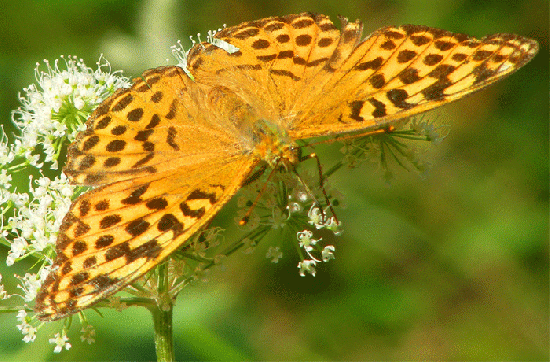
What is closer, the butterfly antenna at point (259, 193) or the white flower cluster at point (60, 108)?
the butterfly antenna at point (259, 193)

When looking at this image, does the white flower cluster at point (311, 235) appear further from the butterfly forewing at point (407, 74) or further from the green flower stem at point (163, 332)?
the green flower stem at point (163, 332)

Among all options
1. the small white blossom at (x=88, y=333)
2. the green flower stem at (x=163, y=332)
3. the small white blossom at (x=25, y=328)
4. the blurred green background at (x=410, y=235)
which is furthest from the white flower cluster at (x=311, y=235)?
the blurred green background at (x=410, y=235)

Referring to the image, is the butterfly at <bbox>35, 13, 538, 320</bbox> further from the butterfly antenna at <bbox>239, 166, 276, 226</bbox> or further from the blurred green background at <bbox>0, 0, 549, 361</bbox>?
the blurred green background at <bbox>0, 0, 549, 361</bbox>

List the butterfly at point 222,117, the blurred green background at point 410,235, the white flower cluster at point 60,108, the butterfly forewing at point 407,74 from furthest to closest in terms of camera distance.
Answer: the blurred green background at point 410,235
the white flower cluster at point 60,108
the butterfly forewing at point 407,74
the butterfly at point 222,117

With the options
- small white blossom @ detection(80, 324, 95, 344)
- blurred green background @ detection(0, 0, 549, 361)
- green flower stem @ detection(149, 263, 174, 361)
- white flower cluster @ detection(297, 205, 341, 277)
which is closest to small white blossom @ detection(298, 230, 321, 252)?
white flower cluster @ detection(297, 205, 341, 277)

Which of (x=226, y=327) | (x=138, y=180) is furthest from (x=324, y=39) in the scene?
(x=226, y=327)

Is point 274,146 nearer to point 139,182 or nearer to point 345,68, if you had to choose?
point 345,68

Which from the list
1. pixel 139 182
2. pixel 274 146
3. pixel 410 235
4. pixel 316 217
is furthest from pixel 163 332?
pixel 410 235
